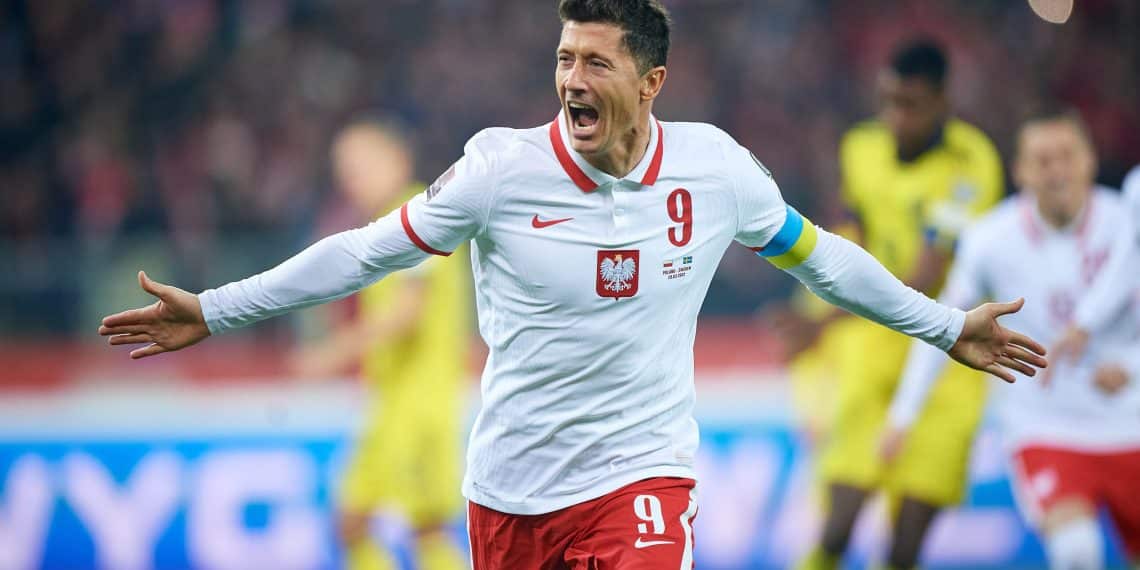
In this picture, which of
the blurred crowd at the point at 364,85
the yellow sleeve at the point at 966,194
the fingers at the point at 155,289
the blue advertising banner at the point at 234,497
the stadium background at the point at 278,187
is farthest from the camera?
the blurred crowd at the point at 364,85

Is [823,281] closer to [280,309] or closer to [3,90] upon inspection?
[280,309]

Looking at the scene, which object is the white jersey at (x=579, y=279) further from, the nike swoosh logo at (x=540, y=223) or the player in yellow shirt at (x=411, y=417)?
the player in yellow shirt at (x=411, y=417)

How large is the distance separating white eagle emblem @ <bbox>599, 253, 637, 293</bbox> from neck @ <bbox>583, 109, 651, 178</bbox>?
23cm

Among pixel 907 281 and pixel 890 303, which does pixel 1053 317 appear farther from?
pixel 890 303

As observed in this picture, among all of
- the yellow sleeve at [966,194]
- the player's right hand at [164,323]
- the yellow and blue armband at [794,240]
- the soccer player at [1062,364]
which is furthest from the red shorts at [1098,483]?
the player's right hand at [164,323]

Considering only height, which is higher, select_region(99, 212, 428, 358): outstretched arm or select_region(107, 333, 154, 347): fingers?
select_region(99, 212, 428, 358): outstretched arm

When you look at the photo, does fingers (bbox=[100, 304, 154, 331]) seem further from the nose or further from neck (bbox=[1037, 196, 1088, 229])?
neck (bbox=[1037, 196, 1088, 229])

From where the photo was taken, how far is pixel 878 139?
7.35 meters

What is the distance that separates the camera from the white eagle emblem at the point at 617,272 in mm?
3902

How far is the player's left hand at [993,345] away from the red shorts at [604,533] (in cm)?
87

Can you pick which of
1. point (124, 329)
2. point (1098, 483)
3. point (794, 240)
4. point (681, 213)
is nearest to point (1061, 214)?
point (1098, 483)

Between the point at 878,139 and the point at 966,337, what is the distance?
3274 mm

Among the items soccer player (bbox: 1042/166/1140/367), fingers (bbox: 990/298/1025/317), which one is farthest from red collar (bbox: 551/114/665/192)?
soccer player (bbox: 1042/166/1140/367)

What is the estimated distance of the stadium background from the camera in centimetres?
890
